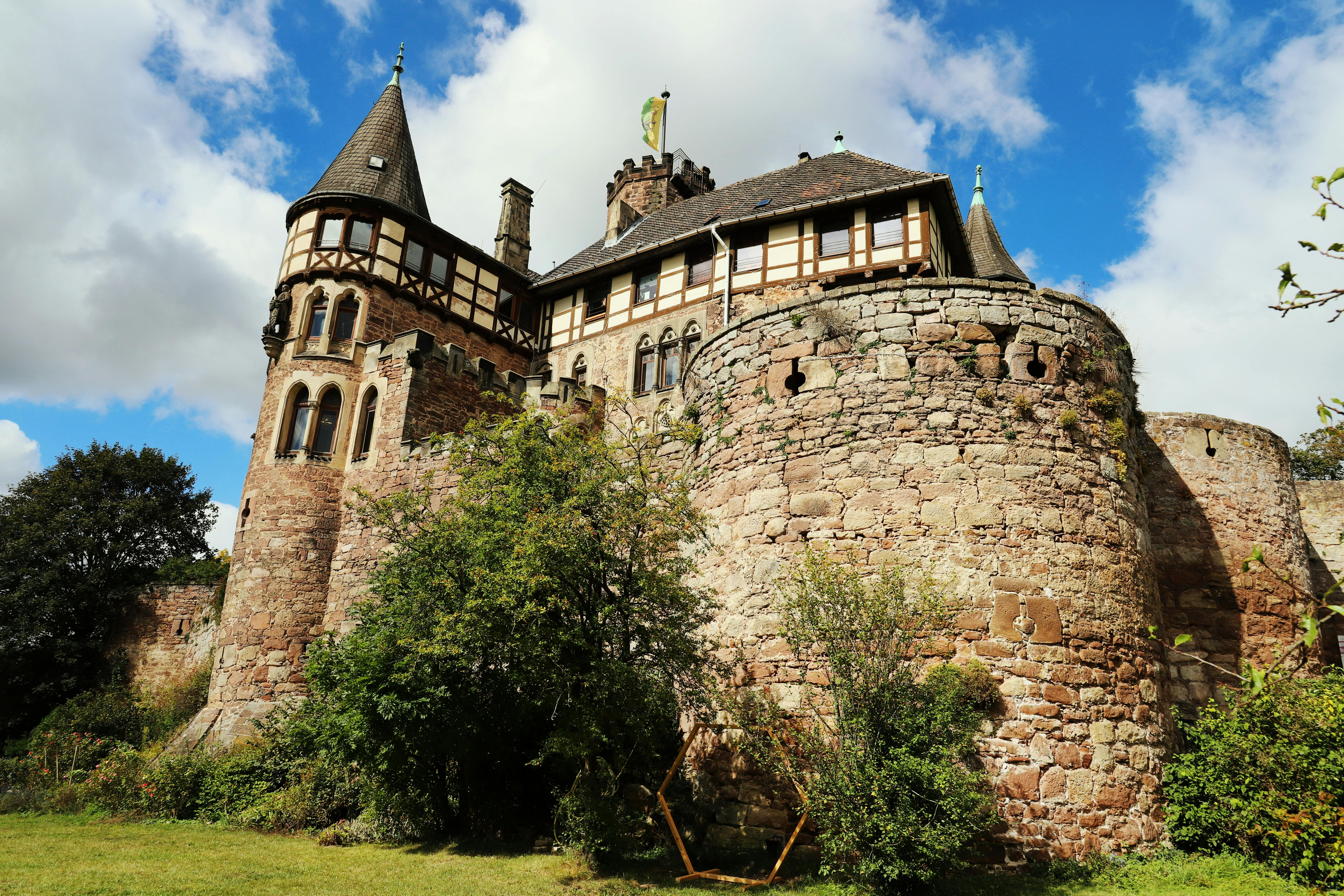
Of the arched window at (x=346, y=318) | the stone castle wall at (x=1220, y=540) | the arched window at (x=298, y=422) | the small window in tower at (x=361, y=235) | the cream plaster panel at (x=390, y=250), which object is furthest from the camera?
the cream plaster panel at (x=390, y=250)

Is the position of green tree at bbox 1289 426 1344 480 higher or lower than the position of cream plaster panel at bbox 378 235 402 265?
lower

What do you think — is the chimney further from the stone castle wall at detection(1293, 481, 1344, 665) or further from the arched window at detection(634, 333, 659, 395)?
the stone castle wall at detection(1293, 481, 1344, 665)

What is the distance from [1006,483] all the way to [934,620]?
1745 millimetres

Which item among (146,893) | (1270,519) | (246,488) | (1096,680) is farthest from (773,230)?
(146,893)

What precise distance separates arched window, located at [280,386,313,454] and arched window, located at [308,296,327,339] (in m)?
1.69

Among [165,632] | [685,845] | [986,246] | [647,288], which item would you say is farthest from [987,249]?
[165,632]

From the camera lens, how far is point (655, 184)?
30812mm

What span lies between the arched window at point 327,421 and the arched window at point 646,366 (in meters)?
7.96

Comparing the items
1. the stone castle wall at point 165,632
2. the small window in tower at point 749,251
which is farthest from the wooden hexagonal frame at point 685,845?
the stone castle wall at point 165,632

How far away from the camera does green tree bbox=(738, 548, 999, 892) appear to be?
7.06 m

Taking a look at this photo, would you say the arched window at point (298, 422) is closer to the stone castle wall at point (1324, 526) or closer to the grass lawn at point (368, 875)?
the grass lawn at point (368, 875)

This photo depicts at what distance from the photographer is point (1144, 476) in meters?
10.8

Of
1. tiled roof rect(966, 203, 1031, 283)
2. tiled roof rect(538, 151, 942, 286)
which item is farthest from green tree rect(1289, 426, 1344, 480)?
tiled roof rect(538, 151, 942, 286)

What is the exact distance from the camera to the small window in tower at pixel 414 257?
23531mm
